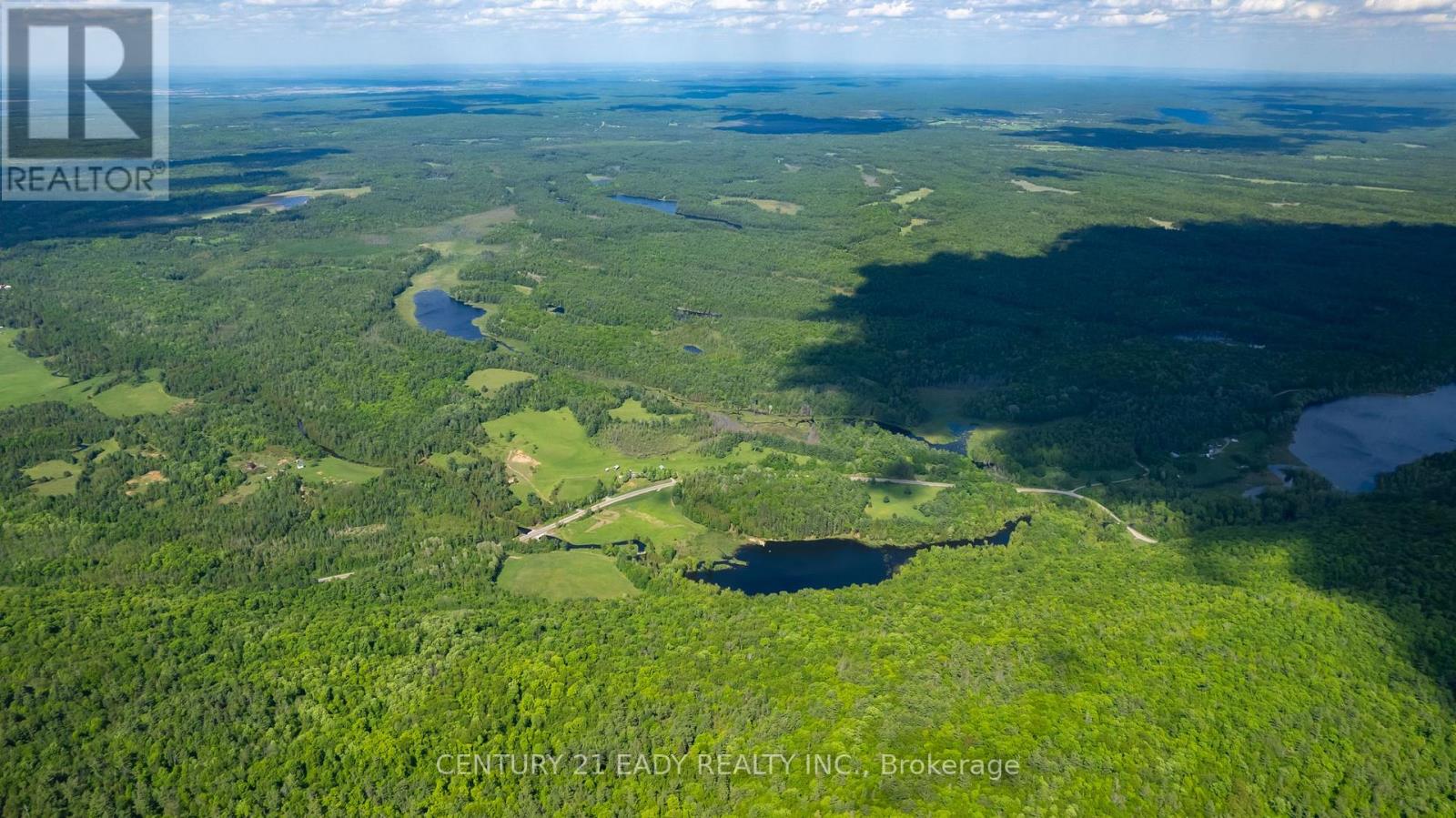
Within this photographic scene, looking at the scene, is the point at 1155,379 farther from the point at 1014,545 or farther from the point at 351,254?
the point at 351,254

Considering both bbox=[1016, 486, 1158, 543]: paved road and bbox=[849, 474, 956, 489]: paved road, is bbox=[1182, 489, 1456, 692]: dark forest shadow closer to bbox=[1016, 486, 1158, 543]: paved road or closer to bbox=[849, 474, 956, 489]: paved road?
bbox=[1016, 486, 1158, 543]: paved road

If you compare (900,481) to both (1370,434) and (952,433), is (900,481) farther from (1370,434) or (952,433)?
(1370,434)

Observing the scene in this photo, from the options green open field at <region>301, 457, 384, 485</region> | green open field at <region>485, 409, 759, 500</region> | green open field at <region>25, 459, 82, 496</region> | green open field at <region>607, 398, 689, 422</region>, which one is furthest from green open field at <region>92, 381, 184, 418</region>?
green open field at <region>607, 398, 689, 422</region>

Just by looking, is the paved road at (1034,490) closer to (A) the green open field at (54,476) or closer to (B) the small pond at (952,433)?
(B) the small pond at (952,433)

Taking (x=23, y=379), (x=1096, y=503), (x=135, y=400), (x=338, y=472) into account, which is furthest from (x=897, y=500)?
(x=23, y=379)

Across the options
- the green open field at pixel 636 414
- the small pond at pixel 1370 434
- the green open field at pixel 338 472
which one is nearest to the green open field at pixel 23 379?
the green open field at pixel 338 472

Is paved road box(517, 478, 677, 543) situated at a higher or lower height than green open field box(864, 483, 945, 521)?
lower
